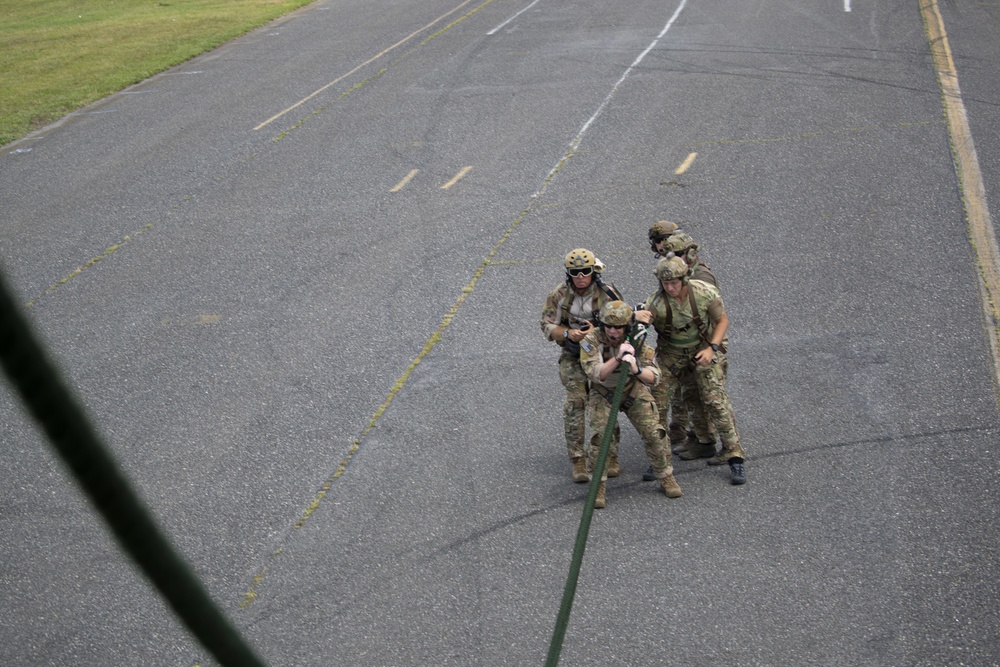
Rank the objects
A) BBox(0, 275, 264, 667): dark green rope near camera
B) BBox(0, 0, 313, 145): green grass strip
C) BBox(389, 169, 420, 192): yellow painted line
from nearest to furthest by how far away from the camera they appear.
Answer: BBox(0, 275, 264, 667): dark green rope near camera → BBox(389, 169, 420, 192): yellow painted line → BBox(0, 0, 313, 145): green grass strip

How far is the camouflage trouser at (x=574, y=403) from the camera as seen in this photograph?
26.4ft

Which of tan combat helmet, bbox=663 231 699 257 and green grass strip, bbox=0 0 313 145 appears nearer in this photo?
tan combat helmet, bbox=663 231 699 257

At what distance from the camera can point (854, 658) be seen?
592 cm

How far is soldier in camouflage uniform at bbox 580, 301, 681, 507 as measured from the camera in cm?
744

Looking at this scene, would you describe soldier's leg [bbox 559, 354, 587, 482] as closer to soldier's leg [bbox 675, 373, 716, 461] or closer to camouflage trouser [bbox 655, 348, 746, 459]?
camouflage trouser [bbox 655, 348, 746, 459]

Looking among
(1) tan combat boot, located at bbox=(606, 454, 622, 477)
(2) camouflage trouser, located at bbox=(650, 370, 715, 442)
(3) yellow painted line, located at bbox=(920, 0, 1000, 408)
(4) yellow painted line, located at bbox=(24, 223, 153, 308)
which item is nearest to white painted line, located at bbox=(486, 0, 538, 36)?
(3) yellow painted line, located at bbox=(920, 0, 1000, 408)

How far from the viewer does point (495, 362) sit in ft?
34.2

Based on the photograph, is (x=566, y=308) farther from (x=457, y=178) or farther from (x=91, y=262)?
(x=91, y=262)

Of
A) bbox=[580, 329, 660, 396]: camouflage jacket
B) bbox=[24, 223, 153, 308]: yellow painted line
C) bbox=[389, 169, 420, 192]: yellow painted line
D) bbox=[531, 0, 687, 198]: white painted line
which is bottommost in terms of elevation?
bbox=[24, 223, 153, 308]: yellow painted line

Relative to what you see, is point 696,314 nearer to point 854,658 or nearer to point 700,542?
point 700,542

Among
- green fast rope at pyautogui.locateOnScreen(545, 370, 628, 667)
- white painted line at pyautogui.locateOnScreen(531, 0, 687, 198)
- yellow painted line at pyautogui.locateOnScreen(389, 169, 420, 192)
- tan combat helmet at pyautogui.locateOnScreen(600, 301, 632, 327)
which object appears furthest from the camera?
yellow painted line at pyautogui.locateOnScreen(389, 169, 420, 192)

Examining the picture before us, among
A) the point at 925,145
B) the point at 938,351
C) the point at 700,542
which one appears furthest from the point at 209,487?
the point at 925,145

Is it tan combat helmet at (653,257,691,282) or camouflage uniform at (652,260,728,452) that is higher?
tan combat helmet at (653,257,691,282)

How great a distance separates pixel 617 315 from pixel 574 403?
98 centimetres
